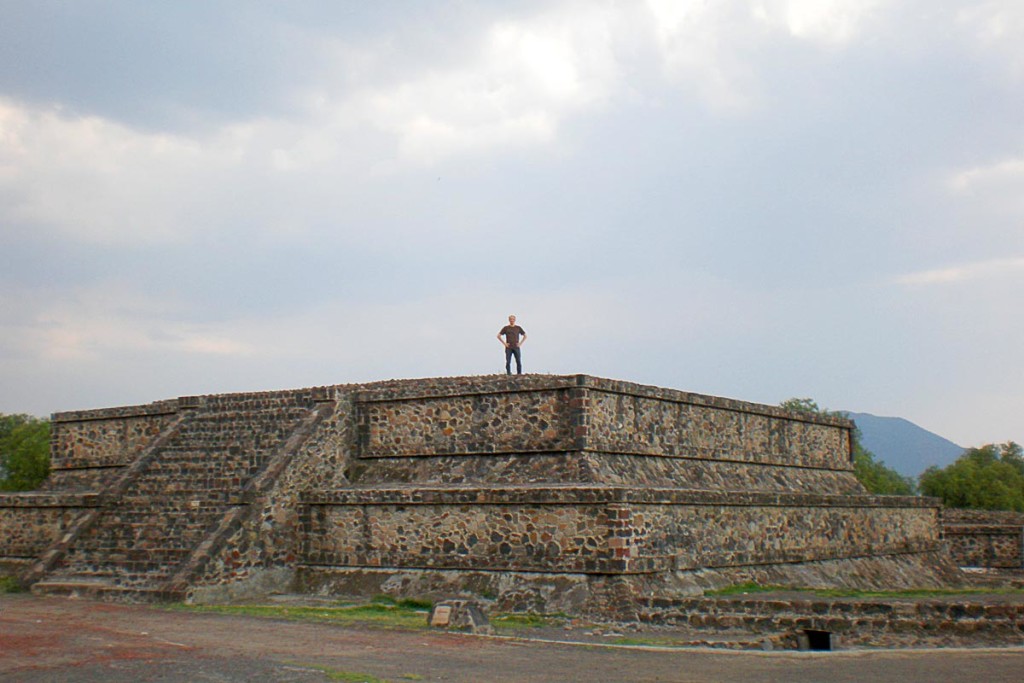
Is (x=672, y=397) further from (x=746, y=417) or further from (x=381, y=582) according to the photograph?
(x=381, y=582)

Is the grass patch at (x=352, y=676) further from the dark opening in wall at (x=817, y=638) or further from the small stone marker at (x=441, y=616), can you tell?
the dark opening in wall at (x=817, y=638)

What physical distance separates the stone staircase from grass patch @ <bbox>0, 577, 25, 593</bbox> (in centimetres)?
54

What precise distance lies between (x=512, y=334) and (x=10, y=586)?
377 inches

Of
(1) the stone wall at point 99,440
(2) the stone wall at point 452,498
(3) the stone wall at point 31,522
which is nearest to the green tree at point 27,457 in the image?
(1) the stone wall at point 99,440

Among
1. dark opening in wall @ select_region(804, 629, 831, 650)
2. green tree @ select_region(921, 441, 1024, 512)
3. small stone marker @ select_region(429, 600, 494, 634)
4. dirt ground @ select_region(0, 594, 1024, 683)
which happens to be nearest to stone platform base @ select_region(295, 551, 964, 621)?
small stone marker @ select_region(429, 600, 494, 634)

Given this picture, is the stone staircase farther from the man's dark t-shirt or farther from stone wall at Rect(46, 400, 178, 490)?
the man's dark t-shirt

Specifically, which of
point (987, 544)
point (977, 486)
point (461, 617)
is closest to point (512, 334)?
point (461, 617)

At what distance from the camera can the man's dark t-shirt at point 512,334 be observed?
68.5 feet

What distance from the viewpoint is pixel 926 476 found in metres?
57.1

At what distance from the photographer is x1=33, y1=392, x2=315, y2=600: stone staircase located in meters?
16.8

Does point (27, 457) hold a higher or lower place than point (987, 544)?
higher

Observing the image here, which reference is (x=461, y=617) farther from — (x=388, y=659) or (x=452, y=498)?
(x=452, y=498)

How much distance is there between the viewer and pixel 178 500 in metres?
17.9

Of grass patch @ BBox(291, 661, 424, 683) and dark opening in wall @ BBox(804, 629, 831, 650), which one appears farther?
dark opening in wall @ BBox(804, 629, 831, 650)
